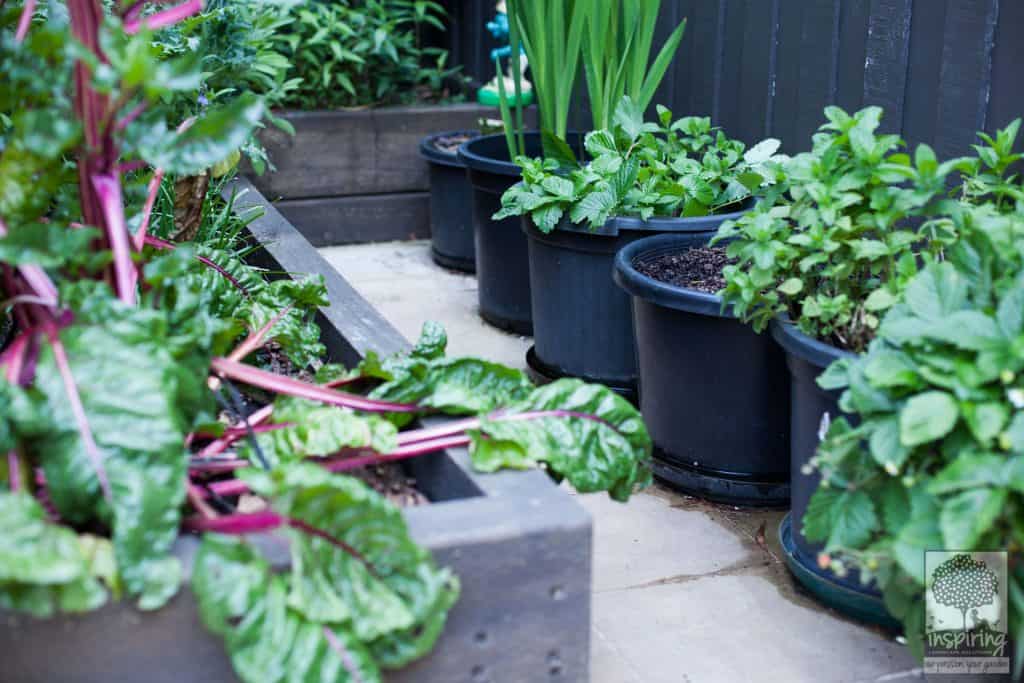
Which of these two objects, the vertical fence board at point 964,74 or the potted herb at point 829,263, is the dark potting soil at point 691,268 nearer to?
the potted herb at point 829,263

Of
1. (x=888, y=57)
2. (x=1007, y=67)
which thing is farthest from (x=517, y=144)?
(x=1007, y=67)

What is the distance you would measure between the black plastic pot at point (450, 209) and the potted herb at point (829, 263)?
195cm

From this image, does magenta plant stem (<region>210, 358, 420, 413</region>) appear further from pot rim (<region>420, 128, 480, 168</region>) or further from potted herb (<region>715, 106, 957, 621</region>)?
pot rim (<region>420, 128, 480, 168</region>)

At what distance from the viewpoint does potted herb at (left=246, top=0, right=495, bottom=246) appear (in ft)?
13.4

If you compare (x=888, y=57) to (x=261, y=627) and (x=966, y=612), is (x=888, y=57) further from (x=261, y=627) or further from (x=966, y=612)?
(x=261, y=627)

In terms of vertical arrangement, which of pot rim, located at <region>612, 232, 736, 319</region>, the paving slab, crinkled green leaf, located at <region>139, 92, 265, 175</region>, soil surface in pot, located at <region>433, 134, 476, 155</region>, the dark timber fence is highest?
crinkled green leaf, located at <region>139, 92, 265, 175</region>

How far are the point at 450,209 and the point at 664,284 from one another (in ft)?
5.87

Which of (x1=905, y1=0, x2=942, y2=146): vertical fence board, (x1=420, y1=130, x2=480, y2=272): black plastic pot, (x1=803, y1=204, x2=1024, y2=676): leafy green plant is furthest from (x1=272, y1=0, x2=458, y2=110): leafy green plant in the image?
(x1=803, y1=204, x2=1024, y2=676): leafy green plant

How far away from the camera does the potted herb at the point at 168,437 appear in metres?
1.05

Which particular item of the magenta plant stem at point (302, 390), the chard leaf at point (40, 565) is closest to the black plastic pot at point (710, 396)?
the magenta plant stem at point (302, 390)

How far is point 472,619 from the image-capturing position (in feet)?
3.85

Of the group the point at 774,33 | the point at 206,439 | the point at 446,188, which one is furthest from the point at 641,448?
the point at 446,188

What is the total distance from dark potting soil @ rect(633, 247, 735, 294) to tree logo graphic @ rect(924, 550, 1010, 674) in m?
0.80

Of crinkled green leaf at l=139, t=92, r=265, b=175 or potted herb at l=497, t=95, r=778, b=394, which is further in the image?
potted herb at l=497, t=95, r=778, b=394
